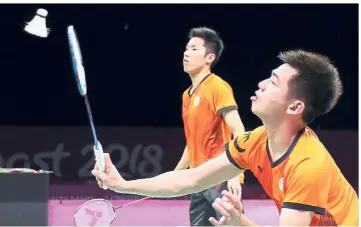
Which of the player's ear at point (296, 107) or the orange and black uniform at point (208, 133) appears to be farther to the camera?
the orange and black uniform at point (208, 133)

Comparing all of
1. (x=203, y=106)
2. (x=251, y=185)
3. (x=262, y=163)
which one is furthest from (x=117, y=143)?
(x=262, y=163)

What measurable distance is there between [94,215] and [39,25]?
1542mm

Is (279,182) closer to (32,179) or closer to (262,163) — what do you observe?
(262,163)

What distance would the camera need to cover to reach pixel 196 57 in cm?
410

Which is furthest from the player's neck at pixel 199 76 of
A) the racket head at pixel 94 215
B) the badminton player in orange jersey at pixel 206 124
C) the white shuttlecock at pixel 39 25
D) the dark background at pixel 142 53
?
the white shuttlecock at pixel 39 25

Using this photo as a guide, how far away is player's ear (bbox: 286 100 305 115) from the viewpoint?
7.52ft

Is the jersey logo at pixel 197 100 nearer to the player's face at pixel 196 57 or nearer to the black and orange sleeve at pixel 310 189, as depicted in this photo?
the player's face at pixel 196 57

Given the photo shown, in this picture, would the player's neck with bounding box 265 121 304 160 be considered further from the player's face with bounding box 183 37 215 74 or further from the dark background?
the dark background

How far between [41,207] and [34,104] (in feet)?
3.86

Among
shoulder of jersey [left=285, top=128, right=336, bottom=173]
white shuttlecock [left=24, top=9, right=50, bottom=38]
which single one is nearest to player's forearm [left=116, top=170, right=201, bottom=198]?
shoulder of jersey [left=285, top=128, right=336, bottom=173]

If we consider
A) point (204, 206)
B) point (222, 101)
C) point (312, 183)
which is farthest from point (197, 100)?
point (312, 183)

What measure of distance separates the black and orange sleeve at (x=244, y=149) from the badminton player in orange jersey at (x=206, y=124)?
3.55ft

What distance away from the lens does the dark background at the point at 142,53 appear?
4527 millimetres

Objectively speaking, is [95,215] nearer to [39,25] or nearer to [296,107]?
[39,25]
